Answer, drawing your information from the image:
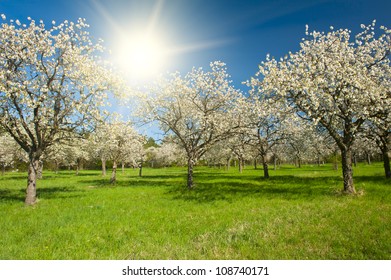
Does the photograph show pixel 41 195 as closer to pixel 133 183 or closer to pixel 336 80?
pixel 133 183

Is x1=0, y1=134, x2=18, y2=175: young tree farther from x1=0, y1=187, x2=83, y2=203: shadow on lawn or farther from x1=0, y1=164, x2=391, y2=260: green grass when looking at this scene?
x1=0, y1=164, x2=391, y2=260: green grass

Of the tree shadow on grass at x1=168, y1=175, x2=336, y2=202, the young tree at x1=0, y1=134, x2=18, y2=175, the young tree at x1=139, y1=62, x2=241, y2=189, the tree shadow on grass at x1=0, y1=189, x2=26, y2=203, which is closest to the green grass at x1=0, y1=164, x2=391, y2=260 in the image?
the tree shadow on grass at x1=168, y1=175, x2=336, y2=202

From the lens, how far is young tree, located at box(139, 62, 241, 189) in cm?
2912

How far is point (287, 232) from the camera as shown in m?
11.4

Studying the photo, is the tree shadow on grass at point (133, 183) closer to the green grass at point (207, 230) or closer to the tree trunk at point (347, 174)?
the green grass at point (207, 230)

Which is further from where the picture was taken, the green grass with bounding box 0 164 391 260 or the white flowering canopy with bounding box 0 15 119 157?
the white flowering canopy with bounding box 0 15 119 157

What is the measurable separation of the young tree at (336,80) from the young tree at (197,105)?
7.38 metres

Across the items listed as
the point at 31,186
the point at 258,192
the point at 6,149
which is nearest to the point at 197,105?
the point at 258,192

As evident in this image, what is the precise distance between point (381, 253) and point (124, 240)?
8.95 meters

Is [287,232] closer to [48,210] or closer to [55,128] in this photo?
[48,210]

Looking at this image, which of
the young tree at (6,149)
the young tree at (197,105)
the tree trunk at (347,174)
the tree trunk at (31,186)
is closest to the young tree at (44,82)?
the tree trunk at (31,186)

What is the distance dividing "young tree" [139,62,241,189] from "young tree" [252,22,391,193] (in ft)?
24.2

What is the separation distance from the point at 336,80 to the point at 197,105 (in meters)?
13.9

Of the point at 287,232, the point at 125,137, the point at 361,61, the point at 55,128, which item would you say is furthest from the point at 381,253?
the point at 125,137
